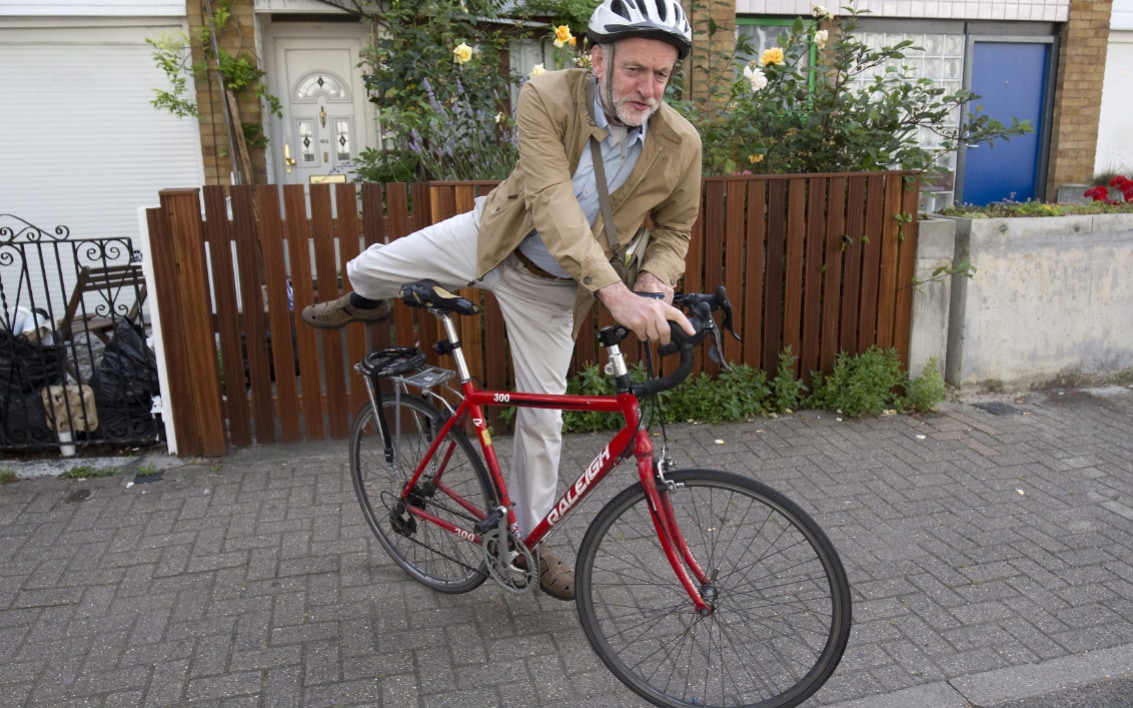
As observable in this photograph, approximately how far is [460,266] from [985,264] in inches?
155

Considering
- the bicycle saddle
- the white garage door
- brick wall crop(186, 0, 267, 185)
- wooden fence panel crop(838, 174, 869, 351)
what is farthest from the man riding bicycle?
the white garage door

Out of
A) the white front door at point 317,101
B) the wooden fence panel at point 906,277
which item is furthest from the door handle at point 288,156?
the wooden fence panel at point 906,277

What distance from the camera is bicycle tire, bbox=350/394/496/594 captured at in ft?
10.9

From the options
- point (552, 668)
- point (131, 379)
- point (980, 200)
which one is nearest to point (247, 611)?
point (552, 668)

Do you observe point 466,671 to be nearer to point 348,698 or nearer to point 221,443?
point 348,698

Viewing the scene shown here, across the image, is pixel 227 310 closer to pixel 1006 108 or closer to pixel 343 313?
pixel 343 313

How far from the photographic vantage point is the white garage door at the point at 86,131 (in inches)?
303

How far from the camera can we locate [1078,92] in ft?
32.5

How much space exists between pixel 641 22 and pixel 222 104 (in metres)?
6.34

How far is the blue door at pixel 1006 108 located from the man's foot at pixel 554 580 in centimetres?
827

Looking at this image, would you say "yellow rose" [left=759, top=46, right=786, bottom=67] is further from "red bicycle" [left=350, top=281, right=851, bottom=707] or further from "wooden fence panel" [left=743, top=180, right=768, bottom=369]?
"red bicycle" [left=350, top=281, right=851, bottom=707]

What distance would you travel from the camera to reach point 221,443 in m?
4.82

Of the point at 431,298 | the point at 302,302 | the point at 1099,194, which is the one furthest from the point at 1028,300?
the point at 302,302

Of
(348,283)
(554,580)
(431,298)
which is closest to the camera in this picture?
(431,298)
